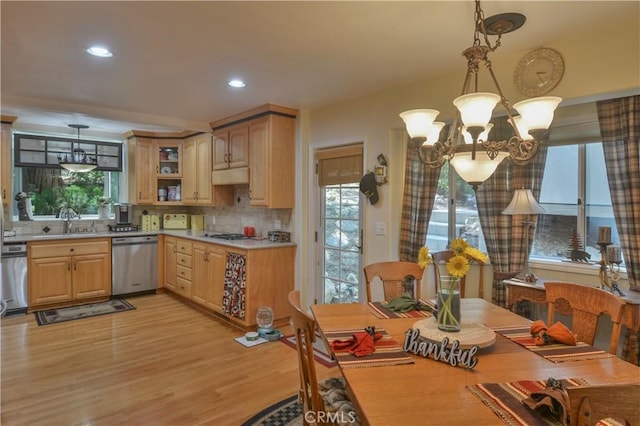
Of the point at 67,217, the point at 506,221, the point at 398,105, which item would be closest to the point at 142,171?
the point at 67,217

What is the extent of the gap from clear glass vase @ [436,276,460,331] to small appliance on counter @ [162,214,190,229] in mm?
5157

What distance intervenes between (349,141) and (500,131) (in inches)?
53.4

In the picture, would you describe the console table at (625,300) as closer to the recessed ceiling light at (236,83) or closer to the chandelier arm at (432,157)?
the chandelier arm at (432,157)

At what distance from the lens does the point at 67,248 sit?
4.81 meters

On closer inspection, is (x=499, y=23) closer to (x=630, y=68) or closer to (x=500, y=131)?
(x=630, y=68)

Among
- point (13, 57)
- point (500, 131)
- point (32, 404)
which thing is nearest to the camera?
point (32, 404)

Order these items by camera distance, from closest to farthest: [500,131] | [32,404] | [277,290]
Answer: [32,404], [500,131], [277,290]

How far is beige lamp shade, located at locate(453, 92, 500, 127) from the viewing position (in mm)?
1502

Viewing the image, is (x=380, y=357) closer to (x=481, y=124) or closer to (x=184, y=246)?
(x=481, y=124)

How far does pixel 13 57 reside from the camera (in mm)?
2703

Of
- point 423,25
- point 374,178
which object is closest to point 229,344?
point 374,178

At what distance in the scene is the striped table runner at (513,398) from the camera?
1.09m

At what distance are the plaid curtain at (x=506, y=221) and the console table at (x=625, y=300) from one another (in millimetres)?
221

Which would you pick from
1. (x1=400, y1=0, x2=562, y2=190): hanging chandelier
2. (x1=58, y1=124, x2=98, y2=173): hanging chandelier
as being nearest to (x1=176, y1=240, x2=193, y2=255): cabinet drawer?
(x1=58, y1=124, x2=98, y2=173): hanging chandelier
